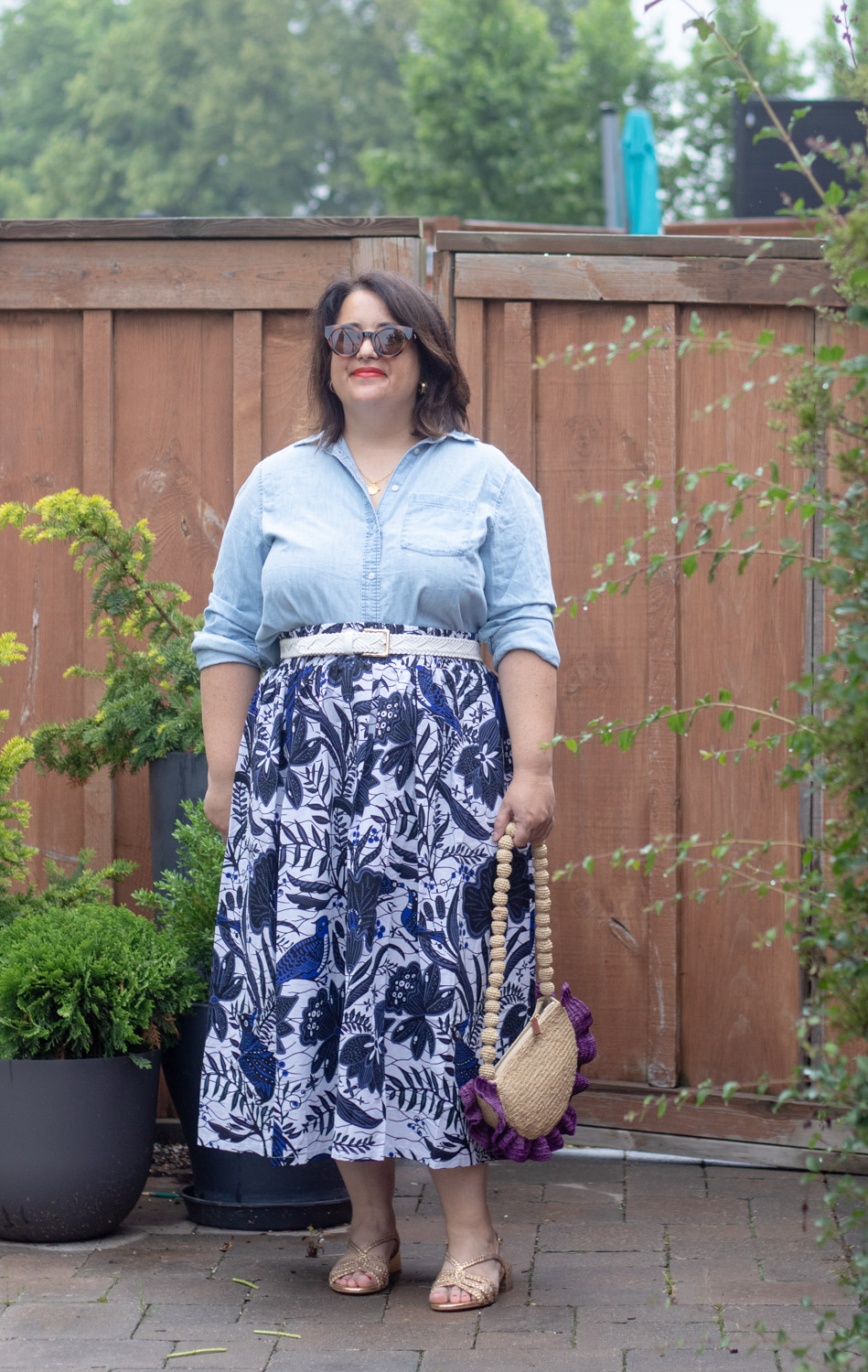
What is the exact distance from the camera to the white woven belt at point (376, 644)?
2729 mm

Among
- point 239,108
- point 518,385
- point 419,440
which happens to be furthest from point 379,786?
point 239,108

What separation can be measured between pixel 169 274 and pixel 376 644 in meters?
1.53

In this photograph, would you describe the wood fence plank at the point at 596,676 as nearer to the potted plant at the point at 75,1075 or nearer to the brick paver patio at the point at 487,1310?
the brick paver patio at the point at 487,1310

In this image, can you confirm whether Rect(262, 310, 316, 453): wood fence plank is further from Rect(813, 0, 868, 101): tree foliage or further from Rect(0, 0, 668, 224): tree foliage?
Rect(0, 0, 668, 224): tree foliage

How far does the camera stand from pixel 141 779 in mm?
3857

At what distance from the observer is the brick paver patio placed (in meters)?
2.51

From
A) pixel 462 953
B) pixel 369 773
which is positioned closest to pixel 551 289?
pixel 369 773

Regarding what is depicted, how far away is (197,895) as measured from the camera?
3.24 metres

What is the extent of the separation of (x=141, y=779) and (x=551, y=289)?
1648mm

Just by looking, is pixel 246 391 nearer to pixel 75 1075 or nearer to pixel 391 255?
pixel 391 255

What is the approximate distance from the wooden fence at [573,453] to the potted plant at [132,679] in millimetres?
277

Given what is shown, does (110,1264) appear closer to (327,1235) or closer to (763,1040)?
(327,1235)

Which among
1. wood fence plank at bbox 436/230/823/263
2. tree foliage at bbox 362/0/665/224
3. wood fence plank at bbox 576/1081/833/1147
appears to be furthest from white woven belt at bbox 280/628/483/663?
tree foliage at bbox 362/0/665/224

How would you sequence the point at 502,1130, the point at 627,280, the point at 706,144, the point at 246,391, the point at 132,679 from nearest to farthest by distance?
the point at 502,1130, the point at 132,679, the point at 627,280, the point at 246,391, the point at 706,144
